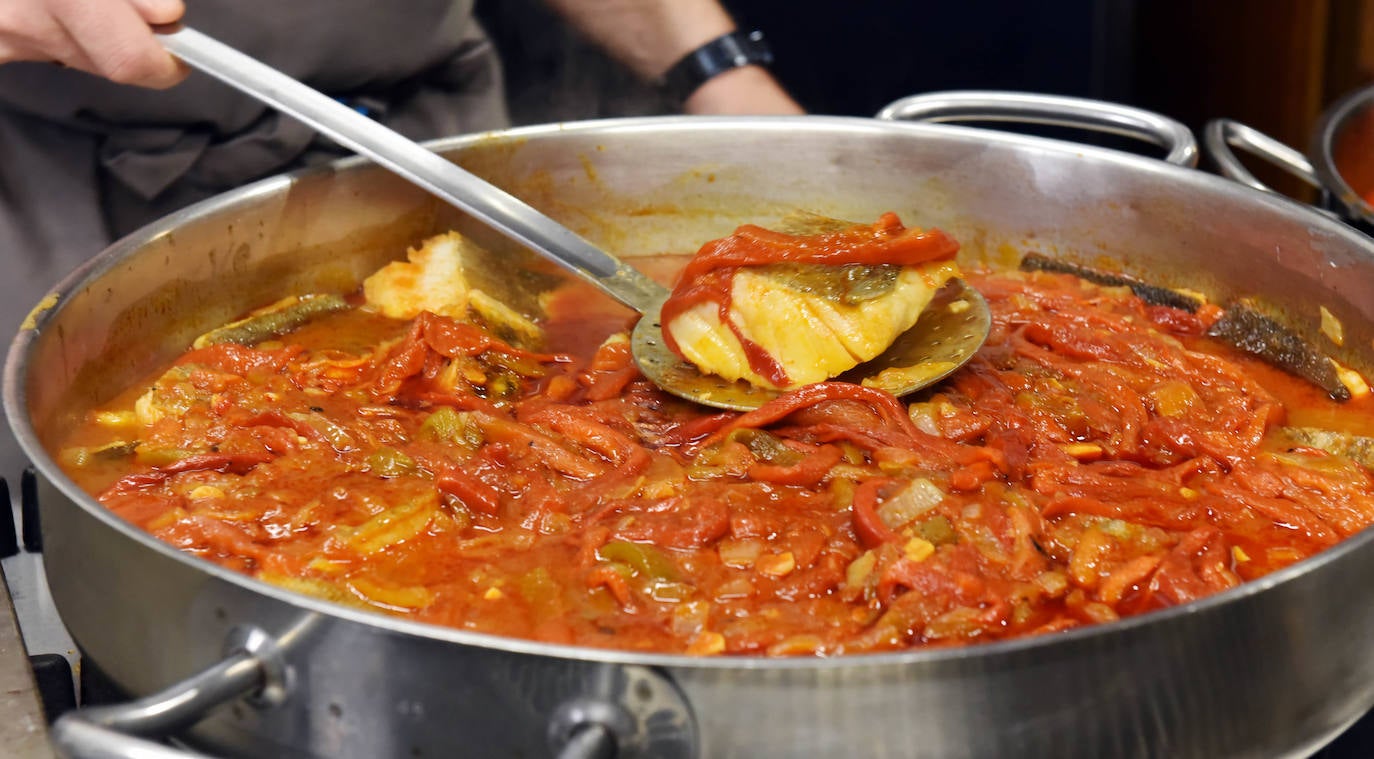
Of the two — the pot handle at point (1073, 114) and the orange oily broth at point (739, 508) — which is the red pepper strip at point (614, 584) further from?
the pot handle at point (1073, 114)

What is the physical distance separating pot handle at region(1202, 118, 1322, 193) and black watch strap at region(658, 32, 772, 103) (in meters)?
1.29

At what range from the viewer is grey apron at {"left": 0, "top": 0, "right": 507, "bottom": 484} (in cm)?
292

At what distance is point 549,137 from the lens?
10.3 ft

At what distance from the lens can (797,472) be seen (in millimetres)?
2102

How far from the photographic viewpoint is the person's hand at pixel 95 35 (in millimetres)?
2393

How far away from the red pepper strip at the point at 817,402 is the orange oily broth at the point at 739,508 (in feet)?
0.03

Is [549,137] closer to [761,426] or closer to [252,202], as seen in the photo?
[252,202]

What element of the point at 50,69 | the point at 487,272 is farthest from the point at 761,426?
the point at 50,69

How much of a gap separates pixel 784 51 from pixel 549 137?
10.6 ft

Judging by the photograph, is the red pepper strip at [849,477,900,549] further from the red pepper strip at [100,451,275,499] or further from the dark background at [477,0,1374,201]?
the dark background at [477,0,1374,201]

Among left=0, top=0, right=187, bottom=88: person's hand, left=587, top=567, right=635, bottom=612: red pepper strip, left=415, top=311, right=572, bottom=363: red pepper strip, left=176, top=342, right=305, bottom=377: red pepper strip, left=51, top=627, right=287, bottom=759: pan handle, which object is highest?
left=0, top=0, right=187, bottom=88: person's hand

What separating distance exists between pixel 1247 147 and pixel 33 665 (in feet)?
8.86

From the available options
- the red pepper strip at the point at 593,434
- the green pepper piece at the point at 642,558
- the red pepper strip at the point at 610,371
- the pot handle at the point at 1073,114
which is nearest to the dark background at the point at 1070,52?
the pot handle at the point at 1073,114

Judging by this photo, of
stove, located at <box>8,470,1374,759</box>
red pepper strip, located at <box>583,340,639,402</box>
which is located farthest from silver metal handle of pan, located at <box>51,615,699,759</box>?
red pepper strip, located at <box>583,340,639,402</box>
